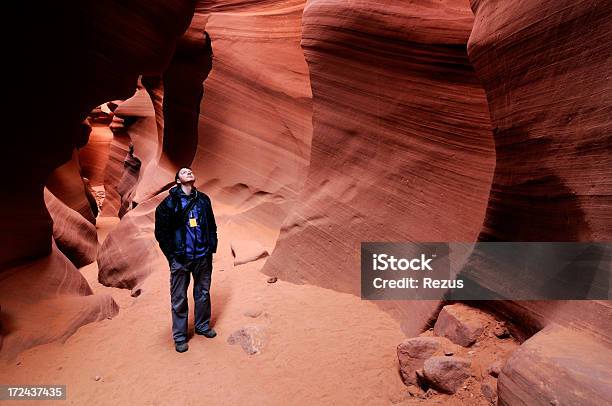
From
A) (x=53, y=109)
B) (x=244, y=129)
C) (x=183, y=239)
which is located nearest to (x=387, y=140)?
(x=183, y=239)

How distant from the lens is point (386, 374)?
129 inches

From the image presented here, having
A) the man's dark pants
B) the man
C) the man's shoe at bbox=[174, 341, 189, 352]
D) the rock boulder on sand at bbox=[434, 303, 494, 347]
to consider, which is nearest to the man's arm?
the man

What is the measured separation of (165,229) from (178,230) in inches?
4.7

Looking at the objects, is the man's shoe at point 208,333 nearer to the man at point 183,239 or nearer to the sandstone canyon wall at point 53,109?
the man at point 183,239

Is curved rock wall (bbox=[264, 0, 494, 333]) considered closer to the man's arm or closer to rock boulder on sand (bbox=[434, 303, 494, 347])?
rock boulder on sand (bbox=[434, 303, 494, 347])

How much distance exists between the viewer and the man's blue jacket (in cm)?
394

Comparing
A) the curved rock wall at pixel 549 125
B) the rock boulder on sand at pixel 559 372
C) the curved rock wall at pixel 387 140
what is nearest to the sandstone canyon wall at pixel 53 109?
the curved rock wall at pixel 387 140

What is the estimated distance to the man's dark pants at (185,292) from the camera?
13.2 feet

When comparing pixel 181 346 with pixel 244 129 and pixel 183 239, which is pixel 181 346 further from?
pixel 244 129

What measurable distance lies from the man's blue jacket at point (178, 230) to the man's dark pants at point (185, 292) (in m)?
0.10

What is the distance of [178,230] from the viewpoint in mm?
4000

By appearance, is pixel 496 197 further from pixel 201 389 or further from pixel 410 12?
pixel 201 389

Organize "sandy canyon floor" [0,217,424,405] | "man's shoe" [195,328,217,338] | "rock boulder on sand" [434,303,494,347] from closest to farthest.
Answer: "rock boulder on sand" [434,303,494,347] < "sandy canyon floor" [0,217,424,405] < "man's shoe" [195,328,217,338]

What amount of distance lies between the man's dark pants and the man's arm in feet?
0.54
